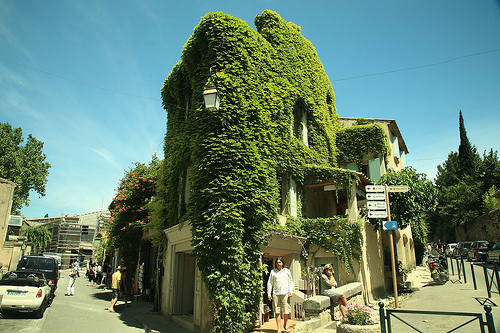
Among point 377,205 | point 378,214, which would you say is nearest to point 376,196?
point 377,205

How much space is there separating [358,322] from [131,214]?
13.9m

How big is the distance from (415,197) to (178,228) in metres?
11.0

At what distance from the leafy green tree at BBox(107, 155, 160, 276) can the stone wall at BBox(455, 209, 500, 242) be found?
31.3 metres

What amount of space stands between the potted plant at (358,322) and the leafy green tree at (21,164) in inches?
1597

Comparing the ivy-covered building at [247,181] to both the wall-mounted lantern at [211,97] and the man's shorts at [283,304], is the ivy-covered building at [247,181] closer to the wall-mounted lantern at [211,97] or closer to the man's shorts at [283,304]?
the wall-mounted lantern at [211,97]

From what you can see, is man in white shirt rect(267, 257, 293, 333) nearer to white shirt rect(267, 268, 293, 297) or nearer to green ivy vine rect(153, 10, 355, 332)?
white shirt rect(267, 268, 293, 297)

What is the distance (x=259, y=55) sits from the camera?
12.0m

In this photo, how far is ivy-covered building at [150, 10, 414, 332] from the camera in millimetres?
8922

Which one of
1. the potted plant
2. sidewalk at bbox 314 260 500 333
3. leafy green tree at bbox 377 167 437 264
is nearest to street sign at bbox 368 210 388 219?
sidewalk at bbox 314 260 500 333

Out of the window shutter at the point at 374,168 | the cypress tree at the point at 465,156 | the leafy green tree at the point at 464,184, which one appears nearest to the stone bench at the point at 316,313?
the window shutter at the point at 374,168

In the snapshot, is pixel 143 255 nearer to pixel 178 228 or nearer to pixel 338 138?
pixel 178 228

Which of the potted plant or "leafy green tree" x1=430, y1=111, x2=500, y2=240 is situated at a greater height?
"leafy green tree" x1=430, y1=111, x2=500, y2=240

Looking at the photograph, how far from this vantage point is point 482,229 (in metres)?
35.0

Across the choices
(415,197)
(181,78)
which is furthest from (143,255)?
(415,197)
